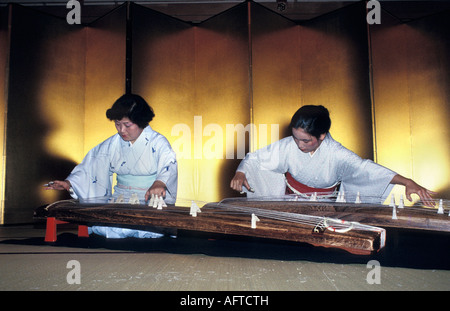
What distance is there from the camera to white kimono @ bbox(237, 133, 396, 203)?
2701 mm

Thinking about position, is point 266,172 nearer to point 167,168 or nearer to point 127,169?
point 167,168

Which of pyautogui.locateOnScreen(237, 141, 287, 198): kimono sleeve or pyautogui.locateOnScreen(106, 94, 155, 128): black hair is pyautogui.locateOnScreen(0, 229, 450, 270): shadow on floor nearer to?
pyautogui.locateOnScreen(237, 141, 287, 198): kimono sleeve

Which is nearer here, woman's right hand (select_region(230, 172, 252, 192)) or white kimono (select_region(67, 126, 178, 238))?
woman's right hand (select_region(230, 172, 252, 192))

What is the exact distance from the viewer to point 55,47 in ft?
14.8

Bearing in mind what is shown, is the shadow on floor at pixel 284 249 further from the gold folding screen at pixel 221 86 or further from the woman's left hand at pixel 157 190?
the gold folding screen at pixel 221 86

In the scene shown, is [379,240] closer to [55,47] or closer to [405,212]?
[405,212]

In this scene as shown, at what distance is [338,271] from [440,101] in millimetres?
3809

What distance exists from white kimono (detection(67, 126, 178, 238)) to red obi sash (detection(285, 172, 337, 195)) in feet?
3.30

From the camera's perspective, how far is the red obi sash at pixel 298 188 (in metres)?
2.93

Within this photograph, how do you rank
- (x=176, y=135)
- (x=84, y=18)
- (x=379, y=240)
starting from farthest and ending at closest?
(x=84, y=18), (x=176, y=135), (x=379, y=240)

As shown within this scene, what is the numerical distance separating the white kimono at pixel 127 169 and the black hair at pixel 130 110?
6.2 inches

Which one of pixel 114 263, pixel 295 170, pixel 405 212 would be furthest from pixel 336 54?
pixel 114 263
